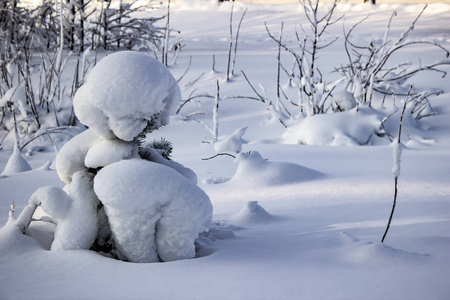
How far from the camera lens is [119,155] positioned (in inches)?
67.8

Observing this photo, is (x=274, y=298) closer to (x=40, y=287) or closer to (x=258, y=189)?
(x=40, y=287)

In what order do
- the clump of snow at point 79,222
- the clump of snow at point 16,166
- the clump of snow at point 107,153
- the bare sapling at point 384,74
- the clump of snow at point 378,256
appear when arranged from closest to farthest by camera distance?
the clump of snow at point 378,256 → the clump of snow at point 79,222 → the clump of snow at point 107,153 → the clump of snow at point 16,166 → the bare sapling at point 384,74

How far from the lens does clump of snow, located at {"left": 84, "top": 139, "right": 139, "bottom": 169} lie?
5.62 feet

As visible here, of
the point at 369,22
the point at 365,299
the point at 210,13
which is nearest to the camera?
the point at 365,299

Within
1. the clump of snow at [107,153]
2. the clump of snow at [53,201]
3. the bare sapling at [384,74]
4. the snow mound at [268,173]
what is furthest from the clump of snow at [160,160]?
the bare sapling at [384,74]

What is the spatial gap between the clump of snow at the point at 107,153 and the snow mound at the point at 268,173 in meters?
1.16

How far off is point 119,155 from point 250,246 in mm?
560

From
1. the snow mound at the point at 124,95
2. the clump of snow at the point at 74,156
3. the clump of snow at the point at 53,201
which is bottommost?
the clump of snow at the point at 53,201

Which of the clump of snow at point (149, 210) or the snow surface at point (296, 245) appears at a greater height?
the clump of snow at point (149, 210)

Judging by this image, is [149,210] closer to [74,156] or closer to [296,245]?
[74,156]

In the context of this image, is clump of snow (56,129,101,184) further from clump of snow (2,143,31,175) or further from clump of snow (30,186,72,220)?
clump of snow (2,143,31,175)

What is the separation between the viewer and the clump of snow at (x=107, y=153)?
1.71 m

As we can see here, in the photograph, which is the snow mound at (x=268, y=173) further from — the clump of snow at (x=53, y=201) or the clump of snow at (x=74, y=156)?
the clump of snow at (x=53, y=201)

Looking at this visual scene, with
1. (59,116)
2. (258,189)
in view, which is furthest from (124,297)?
(59,116)
